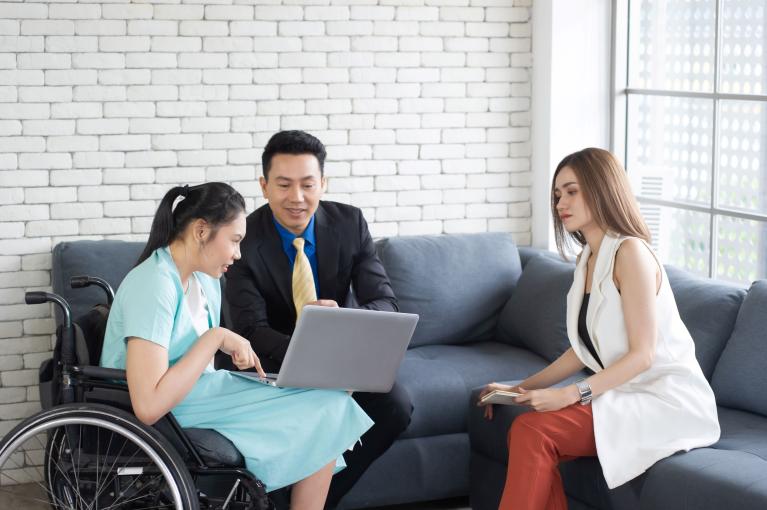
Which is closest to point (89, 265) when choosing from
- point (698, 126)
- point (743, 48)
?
point (698, 126)

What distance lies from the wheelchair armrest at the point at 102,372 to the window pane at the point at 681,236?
261cm

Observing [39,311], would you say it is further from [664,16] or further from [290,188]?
[664,16]

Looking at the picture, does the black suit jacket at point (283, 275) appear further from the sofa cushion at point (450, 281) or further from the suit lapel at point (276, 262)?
the sofa cushion at point (450, 281)

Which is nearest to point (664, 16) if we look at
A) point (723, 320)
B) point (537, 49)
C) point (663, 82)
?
point (663, 82)

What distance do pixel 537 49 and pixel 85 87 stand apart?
202cm

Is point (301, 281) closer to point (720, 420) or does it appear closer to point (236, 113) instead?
point (236, 113)

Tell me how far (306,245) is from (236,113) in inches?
42.8

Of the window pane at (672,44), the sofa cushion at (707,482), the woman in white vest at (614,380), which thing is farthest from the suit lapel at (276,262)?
the window pane at (672,44)

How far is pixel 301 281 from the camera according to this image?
138 inches

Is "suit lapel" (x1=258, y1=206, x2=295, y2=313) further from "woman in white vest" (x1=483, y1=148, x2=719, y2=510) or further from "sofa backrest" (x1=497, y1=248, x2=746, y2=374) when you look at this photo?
"sofa backrest" (x1=497, y1=248, x2=746, y2=374)

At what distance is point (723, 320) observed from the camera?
3.45m

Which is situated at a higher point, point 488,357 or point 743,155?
point 743,155

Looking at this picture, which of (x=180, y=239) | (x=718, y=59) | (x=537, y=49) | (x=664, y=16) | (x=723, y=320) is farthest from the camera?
(x=537, y=49)

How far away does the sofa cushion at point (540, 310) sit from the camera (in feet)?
13.4
